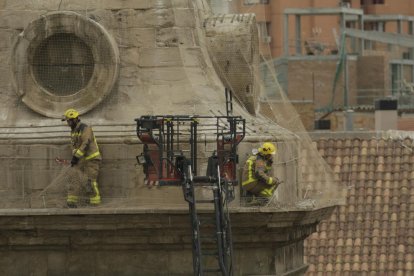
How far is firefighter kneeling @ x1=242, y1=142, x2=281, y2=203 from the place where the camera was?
34469 millimetres

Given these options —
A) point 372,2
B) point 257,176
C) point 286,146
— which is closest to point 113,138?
point 257,176

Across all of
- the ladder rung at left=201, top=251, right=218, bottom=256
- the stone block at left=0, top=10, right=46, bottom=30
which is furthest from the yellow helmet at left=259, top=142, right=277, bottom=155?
the stone block at left=0, top=10, right=46, bottom=30

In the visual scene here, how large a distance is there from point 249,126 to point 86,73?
2573 millimetres

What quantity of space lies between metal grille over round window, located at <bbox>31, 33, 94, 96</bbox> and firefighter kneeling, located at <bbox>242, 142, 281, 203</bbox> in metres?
2.88

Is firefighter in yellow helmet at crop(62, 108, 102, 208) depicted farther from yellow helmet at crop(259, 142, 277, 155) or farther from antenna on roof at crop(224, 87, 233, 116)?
yellow helmet at crop(259, 142, 277, 155)

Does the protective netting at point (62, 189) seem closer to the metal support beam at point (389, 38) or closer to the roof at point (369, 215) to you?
the roof at point (369, 215)

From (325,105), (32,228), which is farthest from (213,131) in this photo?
(325,105)

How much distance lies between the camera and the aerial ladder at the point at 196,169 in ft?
109

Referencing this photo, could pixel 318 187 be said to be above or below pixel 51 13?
below

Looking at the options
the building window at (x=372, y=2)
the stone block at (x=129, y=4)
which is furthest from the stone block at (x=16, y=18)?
the building window at (x=372, y=2)

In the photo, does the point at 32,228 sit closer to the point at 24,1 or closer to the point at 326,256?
the point at 24,1

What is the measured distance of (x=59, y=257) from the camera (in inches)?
1387

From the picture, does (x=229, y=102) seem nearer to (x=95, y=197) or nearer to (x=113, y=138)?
(x=113, y=138)

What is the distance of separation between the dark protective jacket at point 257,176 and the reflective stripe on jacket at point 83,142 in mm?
2256
